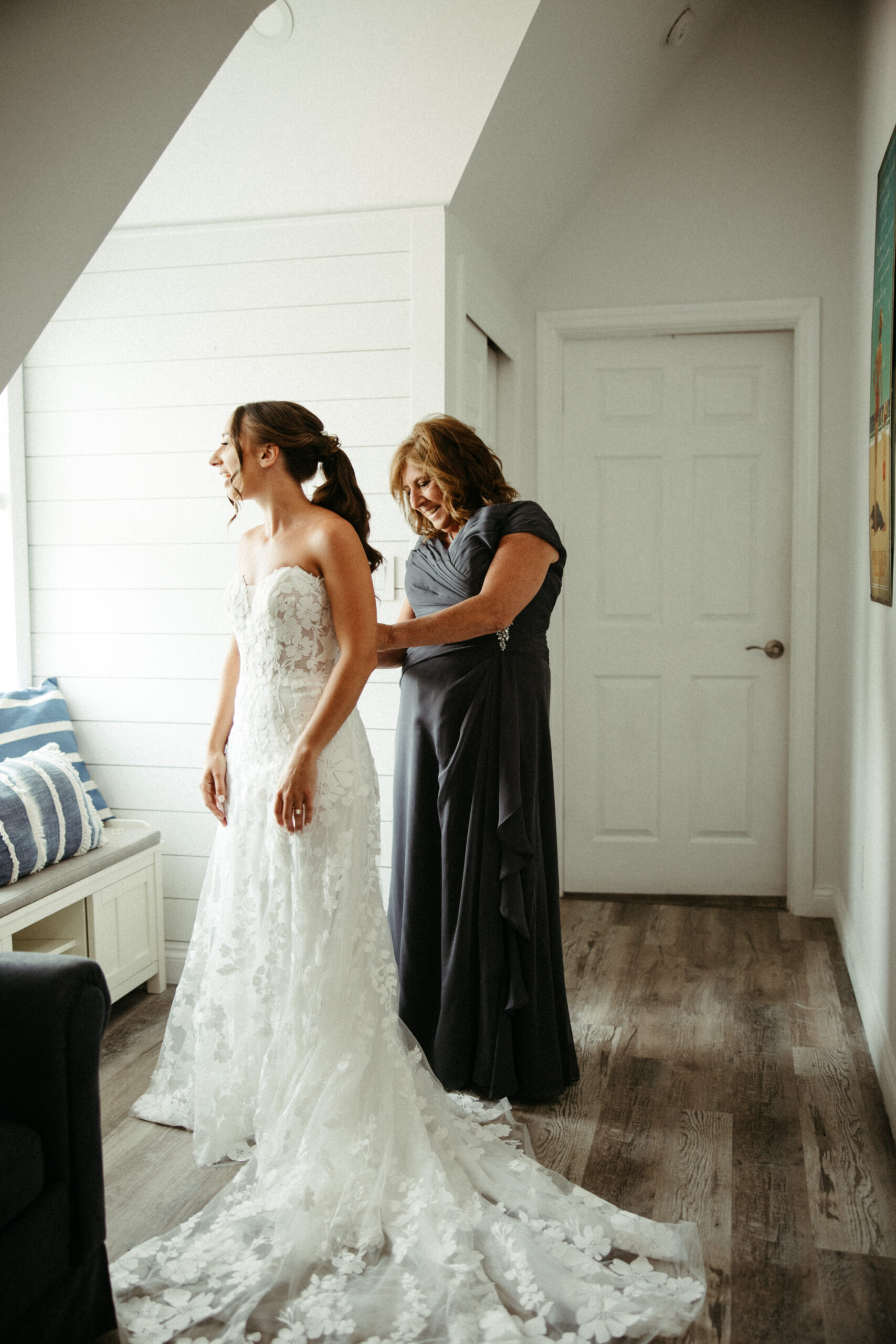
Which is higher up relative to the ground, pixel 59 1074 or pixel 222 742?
pixel 222 742

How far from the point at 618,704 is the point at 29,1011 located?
9.43 feet

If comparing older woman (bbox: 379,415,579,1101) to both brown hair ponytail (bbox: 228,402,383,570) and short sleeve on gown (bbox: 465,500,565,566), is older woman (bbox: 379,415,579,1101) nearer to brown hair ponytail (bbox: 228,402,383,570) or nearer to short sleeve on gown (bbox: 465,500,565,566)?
short sleeve on gown (bbox: 465,500,565,566)

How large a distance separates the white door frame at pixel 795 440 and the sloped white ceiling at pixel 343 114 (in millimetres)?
1191

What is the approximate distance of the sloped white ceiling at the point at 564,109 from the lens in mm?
2834

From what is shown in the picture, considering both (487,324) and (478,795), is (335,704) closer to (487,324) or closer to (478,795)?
(478,795)

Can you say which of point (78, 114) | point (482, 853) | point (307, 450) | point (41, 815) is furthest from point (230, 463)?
point (41, 815)

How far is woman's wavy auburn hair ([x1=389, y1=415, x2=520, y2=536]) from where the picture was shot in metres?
2.50

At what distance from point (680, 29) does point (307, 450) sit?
A: 7.41 ft

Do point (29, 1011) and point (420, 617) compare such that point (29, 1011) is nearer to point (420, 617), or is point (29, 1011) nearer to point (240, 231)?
point (420, 617)

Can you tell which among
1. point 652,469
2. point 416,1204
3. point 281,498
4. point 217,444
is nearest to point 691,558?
point 652,469

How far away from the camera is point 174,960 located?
3.29m

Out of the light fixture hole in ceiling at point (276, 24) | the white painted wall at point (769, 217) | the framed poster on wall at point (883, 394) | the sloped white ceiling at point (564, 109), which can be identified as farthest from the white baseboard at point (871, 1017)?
the light fixture hole in ceiling at point (276, 24)

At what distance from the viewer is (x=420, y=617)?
96.3 inches

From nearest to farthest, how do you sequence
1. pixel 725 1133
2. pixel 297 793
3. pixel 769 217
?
pixel 297 793 → pixel 725 1133 → pixel 769 217
